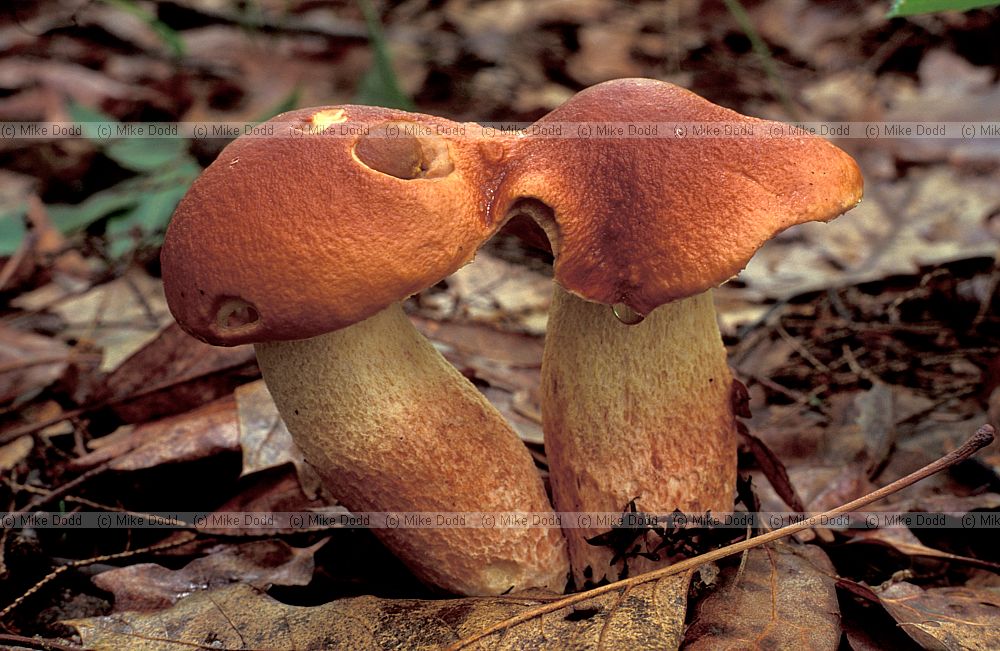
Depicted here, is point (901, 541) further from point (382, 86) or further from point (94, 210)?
A: point (94, 210)

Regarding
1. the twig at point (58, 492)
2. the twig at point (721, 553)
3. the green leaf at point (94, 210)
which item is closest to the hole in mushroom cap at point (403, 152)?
the twig at point (721, 553)

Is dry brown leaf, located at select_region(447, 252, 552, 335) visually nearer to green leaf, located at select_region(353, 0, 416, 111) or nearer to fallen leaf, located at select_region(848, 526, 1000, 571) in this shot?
green leaf, located at select_region(353, 0, 416, 111)

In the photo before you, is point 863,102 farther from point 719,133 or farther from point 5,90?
point 5,90

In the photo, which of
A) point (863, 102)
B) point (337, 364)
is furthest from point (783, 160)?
point (863, 102)

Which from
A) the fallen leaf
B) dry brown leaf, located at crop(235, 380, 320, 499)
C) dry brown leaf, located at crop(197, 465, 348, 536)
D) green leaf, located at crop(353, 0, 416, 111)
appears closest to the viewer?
the fallen leaf

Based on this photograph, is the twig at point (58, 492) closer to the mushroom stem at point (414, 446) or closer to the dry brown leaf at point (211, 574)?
the dry brown leaf at point (211, 574)

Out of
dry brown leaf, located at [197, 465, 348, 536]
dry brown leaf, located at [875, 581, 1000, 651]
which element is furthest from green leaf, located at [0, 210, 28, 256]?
dry brown leaf, located at [875, 581, 1000, 651]
